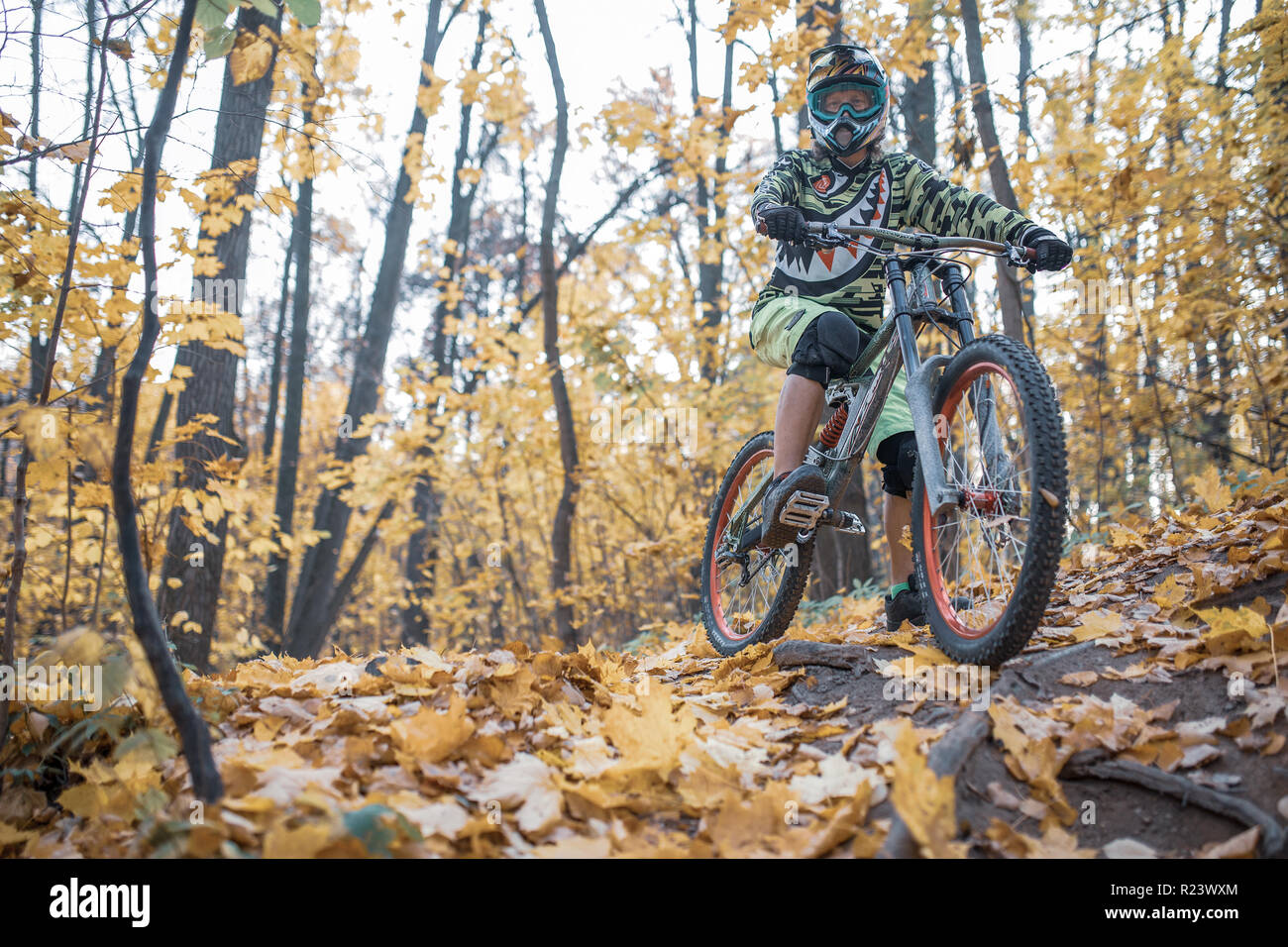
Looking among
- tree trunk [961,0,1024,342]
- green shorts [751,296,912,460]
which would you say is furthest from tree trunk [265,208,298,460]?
green shorts [751,296,912,460]

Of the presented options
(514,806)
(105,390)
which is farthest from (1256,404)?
(105,390)

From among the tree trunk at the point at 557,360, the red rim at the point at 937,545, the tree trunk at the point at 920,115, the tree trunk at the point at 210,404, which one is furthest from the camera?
the tree trunk at the point at 557,360

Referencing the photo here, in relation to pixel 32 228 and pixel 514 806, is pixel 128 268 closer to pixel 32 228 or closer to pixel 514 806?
pixel 32 228

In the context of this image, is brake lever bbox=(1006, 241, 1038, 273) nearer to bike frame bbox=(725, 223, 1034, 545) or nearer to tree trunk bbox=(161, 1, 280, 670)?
bike frame bbox=(725, 223, 1034, 545)

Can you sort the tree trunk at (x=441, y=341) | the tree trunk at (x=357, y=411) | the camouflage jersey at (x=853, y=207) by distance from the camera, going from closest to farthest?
the camouflage jersey at (x=853, y=207) < the tree trunk at (x=357, y=411) < the tree trunk at (x=441, y=341)

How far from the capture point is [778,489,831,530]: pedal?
269 centimetres

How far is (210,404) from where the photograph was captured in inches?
236

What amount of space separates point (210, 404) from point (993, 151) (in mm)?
5821

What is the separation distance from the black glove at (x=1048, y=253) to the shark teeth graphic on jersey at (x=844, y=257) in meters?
0.67

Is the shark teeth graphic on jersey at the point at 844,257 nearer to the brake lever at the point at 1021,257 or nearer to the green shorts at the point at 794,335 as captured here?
the green shorts at the point at 794,335

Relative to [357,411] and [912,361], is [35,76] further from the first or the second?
[357,411]

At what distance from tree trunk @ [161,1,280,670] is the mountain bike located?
14.7 feet

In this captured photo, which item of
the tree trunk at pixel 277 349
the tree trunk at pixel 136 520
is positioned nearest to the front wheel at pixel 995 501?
the tree trunk at pixel 136 520

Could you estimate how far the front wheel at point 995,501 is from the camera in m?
1.83
